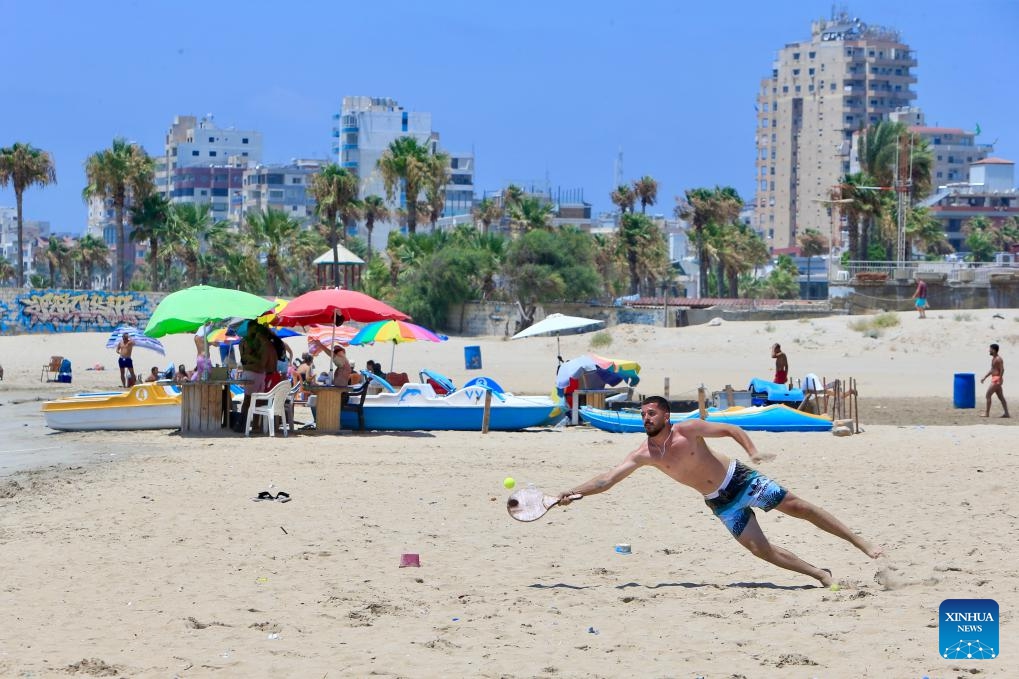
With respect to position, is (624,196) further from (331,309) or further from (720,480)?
(720,480)

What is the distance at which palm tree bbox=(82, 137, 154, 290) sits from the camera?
Answer: 55250 millimetres

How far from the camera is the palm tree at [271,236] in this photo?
5722 cm

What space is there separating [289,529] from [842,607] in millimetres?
4686

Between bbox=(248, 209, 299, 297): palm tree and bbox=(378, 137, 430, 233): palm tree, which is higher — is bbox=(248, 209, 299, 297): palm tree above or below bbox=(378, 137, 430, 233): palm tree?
below

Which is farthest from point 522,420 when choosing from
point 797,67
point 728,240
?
point 797,67

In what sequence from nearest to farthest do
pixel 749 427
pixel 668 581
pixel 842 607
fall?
pixel 842 607, pixel 668 581, pixel 749 427

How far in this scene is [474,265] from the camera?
5228 cm

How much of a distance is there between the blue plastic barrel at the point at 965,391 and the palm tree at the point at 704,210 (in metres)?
47.8

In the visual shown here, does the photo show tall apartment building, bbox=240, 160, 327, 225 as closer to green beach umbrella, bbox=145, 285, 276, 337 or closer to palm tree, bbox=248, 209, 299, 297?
palm tree, bbox=248, 209, 299, 297

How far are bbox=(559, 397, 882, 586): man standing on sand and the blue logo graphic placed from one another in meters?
1.19

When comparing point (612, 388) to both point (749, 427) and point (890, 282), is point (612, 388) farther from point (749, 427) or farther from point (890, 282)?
point (890, 282)

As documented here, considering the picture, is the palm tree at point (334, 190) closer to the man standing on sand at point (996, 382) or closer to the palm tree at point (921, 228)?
the palm tree at point (921, 228)

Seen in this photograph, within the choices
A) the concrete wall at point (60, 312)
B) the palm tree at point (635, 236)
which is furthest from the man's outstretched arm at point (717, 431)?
the palm tree at point (635, 236)

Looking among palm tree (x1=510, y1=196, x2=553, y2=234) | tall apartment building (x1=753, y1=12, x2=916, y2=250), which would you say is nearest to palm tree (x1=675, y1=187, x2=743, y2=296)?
palm tree (x1=510, y1=196, x2=553, y2=234)
